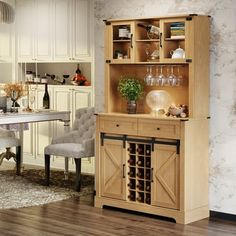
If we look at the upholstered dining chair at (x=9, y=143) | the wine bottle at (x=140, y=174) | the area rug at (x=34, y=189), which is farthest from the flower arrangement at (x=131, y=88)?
the upholstered dining chair at (x=9, y=143)

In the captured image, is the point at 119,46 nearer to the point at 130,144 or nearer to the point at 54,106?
the point at 130,144

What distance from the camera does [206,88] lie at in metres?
6.02

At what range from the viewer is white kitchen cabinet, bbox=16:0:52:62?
29.5 ft

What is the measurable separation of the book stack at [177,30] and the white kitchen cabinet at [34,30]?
10.8 feet

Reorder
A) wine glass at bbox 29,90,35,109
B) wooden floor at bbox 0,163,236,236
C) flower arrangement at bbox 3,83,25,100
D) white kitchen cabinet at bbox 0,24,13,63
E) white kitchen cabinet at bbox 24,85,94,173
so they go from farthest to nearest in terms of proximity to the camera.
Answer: white kitchen cabinet at bbox 0,24,13,63 → white kitchen cabinet at bbox 24,85,94,173 → wine glass at bbox 29,90,35,109 → flower arrangement at bbox 3,83,25,100 → wooden floor at bbox 0,163,236,236

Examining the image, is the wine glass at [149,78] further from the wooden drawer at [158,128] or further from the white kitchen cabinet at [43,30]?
the white kitchen cabinet at [43,30]

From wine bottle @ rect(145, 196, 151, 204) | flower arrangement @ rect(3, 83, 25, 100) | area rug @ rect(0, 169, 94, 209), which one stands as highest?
flower arrangement @ rect(3, 83, 25, 100)

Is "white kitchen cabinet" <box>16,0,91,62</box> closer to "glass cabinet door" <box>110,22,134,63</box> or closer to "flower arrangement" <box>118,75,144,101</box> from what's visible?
"glass cabinet door" <box>110,22,134,63</box>

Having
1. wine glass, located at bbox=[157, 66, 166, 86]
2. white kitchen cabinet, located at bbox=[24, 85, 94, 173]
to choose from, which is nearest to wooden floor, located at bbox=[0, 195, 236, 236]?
wine glass, located at bbox=[157, 66, 166, 86]

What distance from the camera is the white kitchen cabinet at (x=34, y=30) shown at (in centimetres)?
898

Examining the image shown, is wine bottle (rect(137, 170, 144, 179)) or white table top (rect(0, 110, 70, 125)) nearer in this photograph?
wine bottle (rect(137, 170, 144, 179))

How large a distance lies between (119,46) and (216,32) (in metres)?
1.07

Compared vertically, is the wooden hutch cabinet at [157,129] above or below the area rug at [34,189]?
above

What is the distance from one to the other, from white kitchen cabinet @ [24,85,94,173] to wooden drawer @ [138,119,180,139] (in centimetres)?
250
